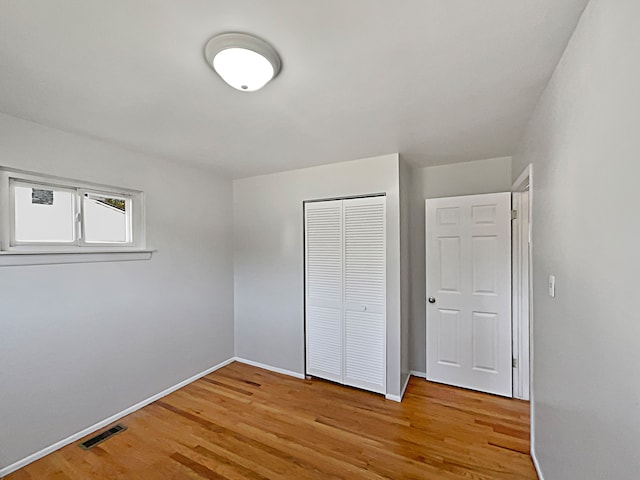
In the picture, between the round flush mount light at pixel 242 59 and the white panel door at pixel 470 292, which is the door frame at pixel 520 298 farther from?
the round flush mount light at pixel 242 59

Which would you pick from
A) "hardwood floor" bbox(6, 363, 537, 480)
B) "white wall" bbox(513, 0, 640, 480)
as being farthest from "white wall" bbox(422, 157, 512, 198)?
"hardwood floor" bbox(6, 363, 537, 480)

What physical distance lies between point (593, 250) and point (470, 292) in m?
2.02

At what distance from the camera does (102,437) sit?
223 centimetres

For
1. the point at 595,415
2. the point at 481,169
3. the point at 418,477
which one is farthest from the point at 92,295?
the point at 481,169

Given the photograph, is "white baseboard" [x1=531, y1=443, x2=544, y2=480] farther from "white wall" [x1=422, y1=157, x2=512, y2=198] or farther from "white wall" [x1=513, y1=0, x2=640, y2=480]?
"white wall" [x1=422, y1=157, x2=512, y2=198]

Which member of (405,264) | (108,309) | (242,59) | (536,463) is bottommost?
(536,463)

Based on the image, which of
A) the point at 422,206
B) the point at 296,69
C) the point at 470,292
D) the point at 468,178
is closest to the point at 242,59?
the point at 296,69

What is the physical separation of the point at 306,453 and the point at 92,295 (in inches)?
83.7

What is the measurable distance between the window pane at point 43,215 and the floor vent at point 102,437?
1598 millimetres

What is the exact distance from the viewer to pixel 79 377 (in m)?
2.23

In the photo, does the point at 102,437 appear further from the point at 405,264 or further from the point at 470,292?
the point at 470,292

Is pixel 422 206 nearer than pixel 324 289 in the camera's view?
No

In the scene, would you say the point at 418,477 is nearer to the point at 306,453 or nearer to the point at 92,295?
the point at 306,453

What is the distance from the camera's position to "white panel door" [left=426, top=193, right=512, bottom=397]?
277 centimetres
